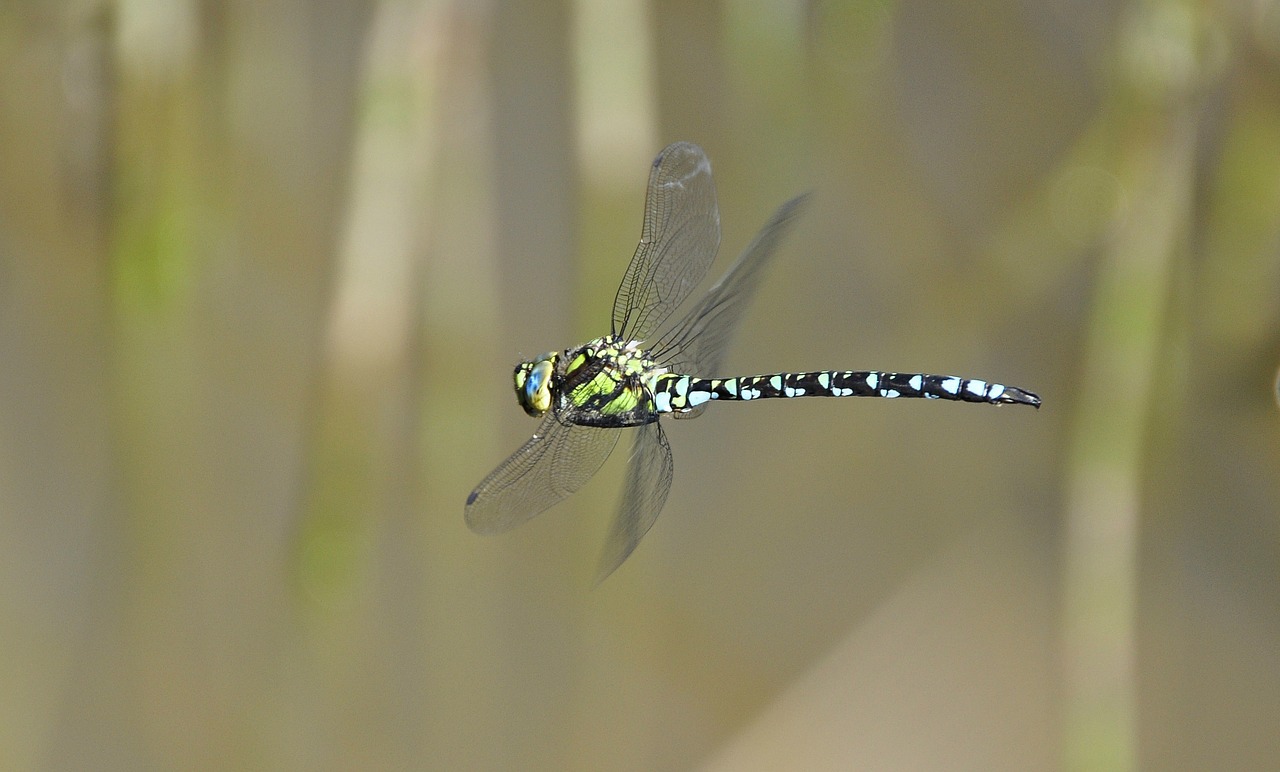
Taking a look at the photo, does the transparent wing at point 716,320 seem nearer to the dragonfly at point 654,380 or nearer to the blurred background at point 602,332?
the dragonfly at point 654,380

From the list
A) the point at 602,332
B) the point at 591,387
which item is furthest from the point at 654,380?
the point at 602,332

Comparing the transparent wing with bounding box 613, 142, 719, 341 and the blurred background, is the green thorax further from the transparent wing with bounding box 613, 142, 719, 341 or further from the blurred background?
the blurred background

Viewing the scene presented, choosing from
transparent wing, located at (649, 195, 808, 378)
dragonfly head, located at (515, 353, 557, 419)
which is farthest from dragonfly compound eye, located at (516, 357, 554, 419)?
transparent wing, located at (649, 195, 808, 378)

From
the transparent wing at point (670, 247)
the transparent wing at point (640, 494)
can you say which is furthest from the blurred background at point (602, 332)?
the transparent wing at point (640, 494)

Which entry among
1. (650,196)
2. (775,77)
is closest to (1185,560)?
(775,77)

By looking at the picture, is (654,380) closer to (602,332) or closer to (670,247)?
(670,247)

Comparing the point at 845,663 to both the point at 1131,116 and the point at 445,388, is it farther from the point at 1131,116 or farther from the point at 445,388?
the point at 1131,116
